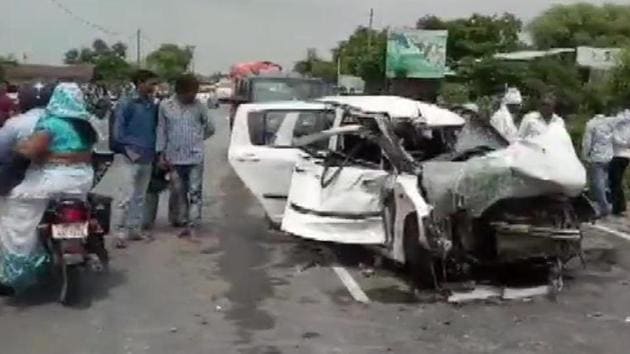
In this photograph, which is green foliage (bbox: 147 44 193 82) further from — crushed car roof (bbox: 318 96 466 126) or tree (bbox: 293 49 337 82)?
crushed car roof (bbox: 318 96 466 126)

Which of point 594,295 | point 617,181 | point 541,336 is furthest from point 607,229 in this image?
point 541,336

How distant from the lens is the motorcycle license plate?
791 centimetres

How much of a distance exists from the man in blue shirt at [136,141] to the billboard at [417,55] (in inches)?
1316

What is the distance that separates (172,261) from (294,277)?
136 centimetres

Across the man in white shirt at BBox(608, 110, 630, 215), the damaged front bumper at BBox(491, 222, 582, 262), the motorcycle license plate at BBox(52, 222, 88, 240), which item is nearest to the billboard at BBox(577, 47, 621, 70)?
the man in white shirt at BBox(608, 110, 630, 215)

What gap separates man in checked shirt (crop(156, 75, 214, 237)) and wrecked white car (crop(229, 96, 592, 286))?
440 mm

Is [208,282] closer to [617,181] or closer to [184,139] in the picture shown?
[184,139]

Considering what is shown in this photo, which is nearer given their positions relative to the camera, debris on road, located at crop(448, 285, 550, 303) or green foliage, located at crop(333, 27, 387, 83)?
debris on road, located at crop(448, 285, 550, 303)

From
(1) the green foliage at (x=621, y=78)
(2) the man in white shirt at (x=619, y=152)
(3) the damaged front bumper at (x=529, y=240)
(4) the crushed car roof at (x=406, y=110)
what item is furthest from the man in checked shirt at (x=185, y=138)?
(1) the green foliage at (x=621, y=78)

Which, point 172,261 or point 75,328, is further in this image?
point 172,261

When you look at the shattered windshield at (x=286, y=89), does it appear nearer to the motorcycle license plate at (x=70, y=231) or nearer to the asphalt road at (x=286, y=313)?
the asphalt road at (x=286, y=313)

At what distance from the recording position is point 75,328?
747 centimetres

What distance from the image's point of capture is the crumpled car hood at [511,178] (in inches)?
328

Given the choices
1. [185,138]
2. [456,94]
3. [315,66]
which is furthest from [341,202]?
[315,66]
